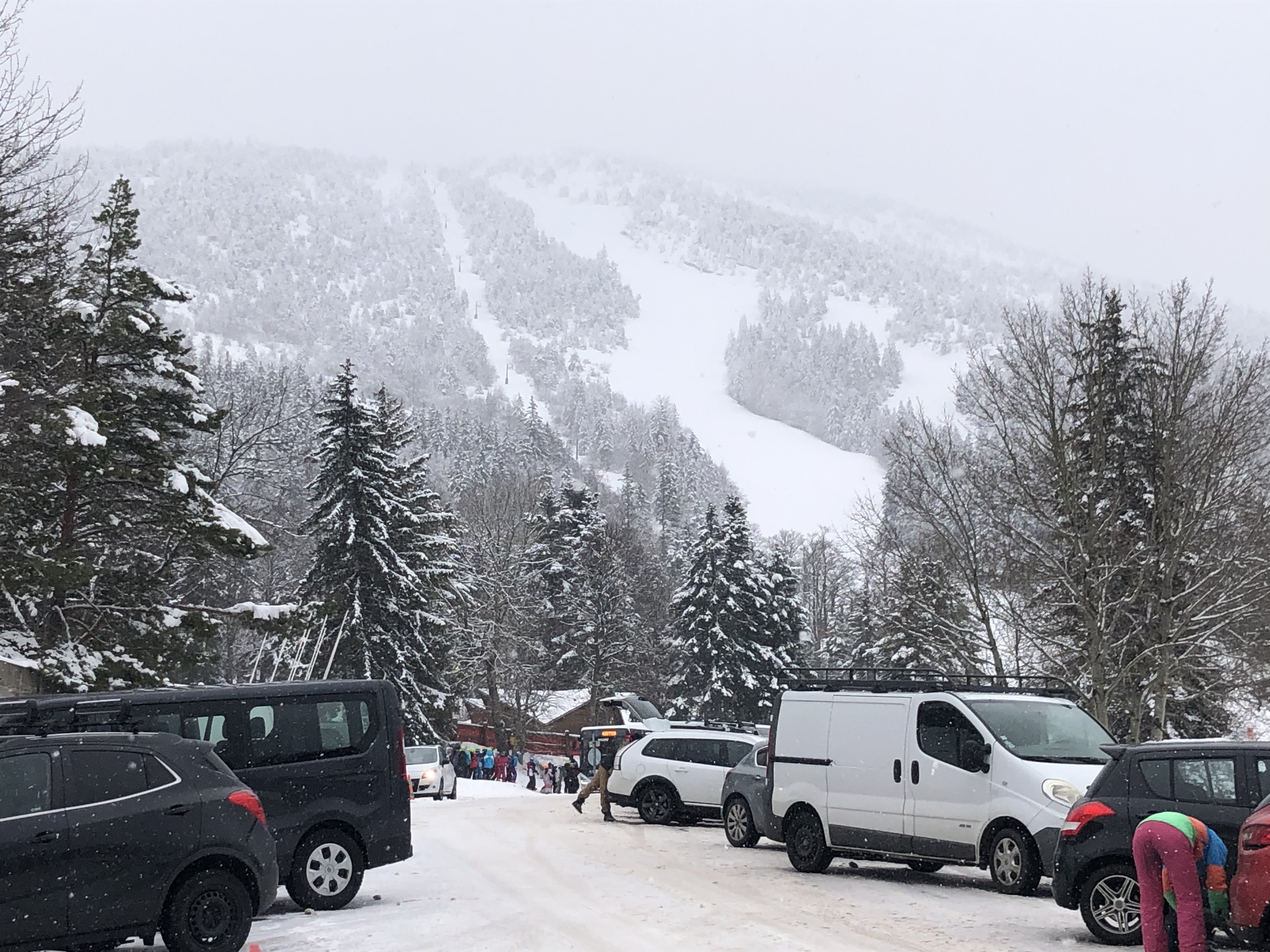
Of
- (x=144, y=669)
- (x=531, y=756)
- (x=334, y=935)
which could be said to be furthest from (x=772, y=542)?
(x=334, y=935)

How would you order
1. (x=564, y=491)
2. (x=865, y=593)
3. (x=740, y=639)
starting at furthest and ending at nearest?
(x=564, y=491), (x=740, y=639), (x=865, y=593)

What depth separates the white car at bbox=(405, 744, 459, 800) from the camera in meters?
35.1

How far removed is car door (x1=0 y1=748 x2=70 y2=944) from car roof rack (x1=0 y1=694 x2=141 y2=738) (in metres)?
0.44

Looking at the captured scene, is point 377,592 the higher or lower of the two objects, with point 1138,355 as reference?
lower

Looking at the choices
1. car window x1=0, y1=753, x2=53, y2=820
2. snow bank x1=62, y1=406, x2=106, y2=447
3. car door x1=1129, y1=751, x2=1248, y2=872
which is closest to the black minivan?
car window x1=0, y1=753, x2=53, y2=820

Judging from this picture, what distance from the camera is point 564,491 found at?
237 ft

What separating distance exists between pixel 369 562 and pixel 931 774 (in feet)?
109

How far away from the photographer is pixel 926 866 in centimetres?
1550

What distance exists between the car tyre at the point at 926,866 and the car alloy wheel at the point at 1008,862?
7.19 ft

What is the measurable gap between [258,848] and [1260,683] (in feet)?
77.2

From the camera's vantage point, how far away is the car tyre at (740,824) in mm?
18266

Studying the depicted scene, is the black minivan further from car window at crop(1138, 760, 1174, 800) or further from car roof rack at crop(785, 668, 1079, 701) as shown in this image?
car window at crop(1138, 760, 1174, 800)

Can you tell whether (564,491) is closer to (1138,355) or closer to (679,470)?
(1138,355)

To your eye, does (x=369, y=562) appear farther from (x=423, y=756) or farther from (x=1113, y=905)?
(x=1113, y=905)
